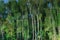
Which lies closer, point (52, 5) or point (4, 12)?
point (52, 5)

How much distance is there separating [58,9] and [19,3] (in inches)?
117

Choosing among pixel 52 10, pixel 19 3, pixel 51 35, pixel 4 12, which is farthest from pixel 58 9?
pixel 4 12

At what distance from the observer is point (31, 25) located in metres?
18.5

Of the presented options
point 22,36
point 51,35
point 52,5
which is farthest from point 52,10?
point 22,36

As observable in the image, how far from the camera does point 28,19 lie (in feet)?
60.8

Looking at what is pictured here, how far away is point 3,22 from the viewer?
1844 centimetres

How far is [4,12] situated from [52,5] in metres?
3.69

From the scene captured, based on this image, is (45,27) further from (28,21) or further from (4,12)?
(4,12)

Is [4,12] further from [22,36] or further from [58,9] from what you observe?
[58,9]

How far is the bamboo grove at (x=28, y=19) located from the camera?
57.2 ft

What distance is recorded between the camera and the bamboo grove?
1744 centimetres

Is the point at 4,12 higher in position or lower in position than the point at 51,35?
higher

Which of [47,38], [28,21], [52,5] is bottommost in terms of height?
[47,38]

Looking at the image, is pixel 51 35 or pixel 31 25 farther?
pixel 31 25
